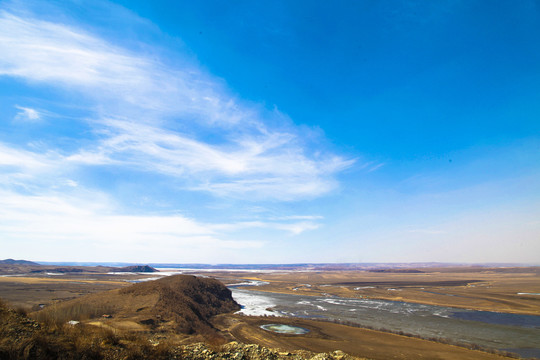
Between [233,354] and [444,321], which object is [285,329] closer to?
[233,354]

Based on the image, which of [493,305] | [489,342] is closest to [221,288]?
[489,342]

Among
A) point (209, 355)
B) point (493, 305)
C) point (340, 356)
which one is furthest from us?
point (493, 305)

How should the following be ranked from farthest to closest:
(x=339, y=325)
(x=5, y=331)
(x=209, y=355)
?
(x=339, y=325) < (x=209, y=355) < (x=5, y=331)

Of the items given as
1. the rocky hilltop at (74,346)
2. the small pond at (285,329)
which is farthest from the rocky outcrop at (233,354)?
the small pond at (285,329)

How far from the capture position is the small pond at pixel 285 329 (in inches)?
1225

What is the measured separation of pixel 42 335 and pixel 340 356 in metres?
14.4

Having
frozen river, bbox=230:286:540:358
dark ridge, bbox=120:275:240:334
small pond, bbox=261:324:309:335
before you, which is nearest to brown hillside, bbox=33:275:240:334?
dark ridge, bbox=120:275:240:334

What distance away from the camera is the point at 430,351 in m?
24.9

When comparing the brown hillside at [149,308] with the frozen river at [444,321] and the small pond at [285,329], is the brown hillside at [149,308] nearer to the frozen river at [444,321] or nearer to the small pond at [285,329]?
→ the small pond at [285,329]

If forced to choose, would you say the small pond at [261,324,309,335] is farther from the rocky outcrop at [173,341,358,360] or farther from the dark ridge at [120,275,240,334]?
the rocky outcrop at [173,341,358,360]

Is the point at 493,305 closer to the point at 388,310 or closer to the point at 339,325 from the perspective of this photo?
the point at 388,310

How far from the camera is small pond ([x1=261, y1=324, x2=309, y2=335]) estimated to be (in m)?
31.1

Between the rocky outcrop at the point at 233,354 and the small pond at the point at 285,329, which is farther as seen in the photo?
the small pond at the point at 285,329

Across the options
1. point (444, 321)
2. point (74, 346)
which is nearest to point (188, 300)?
point (74, 346)
